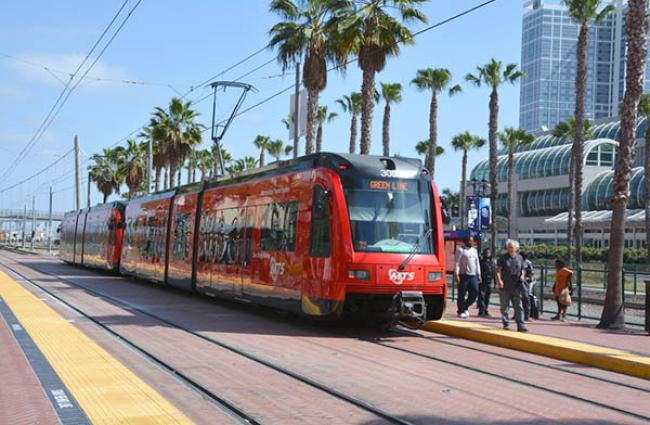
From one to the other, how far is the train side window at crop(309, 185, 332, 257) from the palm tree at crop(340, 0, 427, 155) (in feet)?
47.9

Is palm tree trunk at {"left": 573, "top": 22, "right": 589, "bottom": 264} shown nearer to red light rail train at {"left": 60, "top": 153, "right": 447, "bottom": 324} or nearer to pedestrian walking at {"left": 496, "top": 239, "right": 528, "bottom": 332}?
pedestrian walking at {"left": 496, "top": 239, "right": 528, "bottom": 332}

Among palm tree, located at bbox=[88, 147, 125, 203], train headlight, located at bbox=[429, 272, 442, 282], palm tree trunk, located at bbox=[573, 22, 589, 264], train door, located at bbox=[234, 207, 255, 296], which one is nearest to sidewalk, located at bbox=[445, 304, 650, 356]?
train headlight, located at bbox=[429, 272, 442, 282]

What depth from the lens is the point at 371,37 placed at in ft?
94.8

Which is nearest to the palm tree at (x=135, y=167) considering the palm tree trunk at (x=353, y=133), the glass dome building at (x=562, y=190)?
the palm tree trunk at (x=353, y=133)

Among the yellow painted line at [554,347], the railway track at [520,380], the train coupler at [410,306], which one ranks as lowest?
the railway track at [520,380]

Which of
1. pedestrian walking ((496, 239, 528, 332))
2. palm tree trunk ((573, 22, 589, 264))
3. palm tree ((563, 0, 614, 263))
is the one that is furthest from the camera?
palm tree ((563, 0, 614, 263))

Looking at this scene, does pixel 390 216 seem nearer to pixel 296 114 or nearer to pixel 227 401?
pixel 227 401

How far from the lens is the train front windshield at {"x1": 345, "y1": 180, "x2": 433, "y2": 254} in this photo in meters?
14.0

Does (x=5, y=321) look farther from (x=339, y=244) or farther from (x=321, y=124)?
(x=321, y=124)

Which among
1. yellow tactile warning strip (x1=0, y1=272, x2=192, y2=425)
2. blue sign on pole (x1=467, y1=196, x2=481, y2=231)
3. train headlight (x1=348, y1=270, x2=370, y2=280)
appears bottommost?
yellow tactile warning strip (x1=0, y1=272, x2=192, y2=425)

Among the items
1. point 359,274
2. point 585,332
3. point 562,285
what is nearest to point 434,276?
point 359,274

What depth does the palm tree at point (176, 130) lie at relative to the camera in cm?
5344

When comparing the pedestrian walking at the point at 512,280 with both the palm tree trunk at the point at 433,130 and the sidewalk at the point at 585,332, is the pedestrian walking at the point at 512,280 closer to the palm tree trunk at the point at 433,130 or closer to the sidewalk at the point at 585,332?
the sidewalk at the point at 585,332

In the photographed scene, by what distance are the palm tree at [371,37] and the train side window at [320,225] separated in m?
14.6
